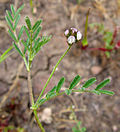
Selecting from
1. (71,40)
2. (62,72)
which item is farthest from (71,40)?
(62,72)

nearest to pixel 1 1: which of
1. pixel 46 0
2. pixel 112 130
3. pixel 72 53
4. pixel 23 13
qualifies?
pixel 23 13

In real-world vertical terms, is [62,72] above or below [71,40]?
below

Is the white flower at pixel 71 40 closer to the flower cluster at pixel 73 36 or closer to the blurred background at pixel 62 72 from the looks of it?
the flower cluster at pixel 73 36

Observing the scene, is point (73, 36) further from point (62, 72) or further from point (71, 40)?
point (62, 72)

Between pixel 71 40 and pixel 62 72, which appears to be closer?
pixel 71 40

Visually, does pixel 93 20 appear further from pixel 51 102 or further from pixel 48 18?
pixel 51 102

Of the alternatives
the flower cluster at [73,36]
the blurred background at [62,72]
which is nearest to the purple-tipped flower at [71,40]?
the flower cluster at [73,36]

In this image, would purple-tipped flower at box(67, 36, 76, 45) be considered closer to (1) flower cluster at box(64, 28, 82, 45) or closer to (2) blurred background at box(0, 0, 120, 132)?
Result: (1) flower cluster at box(64, 28, 82, 45)

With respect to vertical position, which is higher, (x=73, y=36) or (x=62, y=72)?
(x=73, y=36)

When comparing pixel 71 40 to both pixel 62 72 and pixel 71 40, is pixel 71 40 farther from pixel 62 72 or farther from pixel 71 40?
pixel 62 72
